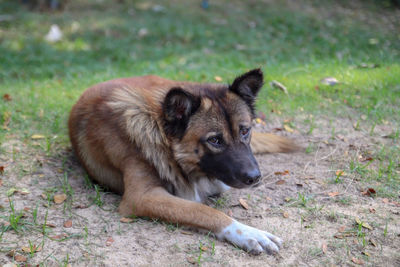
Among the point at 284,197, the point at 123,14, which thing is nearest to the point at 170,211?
the point at 284,197

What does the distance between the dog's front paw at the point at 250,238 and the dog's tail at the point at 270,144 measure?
1789 millimetres

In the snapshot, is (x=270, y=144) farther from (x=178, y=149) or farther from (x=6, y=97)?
(x=6, y=97)

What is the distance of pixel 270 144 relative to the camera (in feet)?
16.4

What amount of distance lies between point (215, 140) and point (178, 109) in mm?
463

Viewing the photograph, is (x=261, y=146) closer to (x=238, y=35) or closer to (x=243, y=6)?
(x=238, y=35)

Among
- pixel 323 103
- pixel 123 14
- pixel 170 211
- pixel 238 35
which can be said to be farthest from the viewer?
pixel 123 14

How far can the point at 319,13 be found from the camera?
12.5m

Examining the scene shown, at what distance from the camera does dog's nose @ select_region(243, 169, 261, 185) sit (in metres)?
3.44

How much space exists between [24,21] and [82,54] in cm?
280

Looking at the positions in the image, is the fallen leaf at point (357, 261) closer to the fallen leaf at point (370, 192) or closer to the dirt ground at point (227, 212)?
the dirt ground at point (227, 212)

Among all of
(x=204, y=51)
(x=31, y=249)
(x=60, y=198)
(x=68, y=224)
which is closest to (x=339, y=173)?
(x=68, y=224)

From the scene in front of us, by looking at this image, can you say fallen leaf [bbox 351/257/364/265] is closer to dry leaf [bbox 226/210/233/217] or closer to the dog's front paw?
the dog's front paw

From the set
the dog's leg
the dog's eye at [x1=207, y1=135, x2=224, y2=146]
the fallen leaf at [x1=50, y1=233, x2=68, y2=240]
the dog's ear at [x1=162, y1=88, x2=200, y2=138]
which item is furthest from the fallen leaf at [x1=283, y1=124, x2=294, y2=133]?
the fallen leaf at [x1=50, y1=233, x2=68, y2=240]

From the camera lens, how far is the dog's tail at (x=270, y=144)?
4969mm
